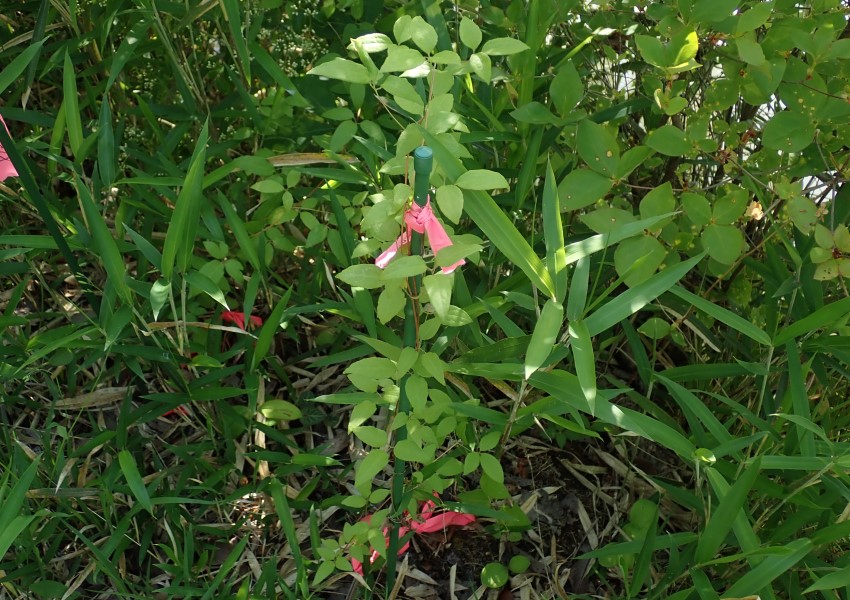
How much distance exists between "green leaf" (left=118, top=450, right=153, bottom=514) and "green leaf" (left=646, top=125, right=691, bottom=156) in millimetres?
916

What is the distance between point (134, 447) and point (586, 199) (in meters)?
0.92

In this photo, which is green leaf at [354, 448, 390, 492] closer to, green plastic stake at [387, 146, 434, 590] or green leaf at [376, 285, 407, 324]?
green plastic stake at [387, 146, 434, 590]

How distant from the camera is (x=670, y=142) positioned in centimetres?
133

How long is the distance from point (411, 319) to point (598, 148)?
1.37ft

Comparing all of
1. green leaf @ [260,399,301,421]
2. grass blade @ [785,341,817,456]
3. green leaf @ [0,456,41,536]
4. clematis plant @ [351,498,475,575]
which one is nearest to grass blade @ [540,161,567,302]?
grass blade @ [785,341,817,456]

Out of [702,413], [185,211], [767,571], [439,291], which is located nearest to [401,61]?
[439,291]

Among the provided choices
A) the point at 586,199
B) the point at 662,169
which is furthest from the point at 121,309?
the point at 662,169

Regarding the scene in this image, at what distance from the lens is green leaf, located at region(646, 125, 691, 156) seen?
132cm

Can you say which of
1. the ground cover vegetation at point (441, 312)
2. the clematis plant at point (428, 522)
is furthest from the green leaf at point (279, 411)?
the clematis plant at point (428, 522)

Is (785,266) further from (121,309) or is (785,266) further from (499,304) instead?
(121,309)

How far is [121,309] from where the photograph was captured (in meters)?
1.36

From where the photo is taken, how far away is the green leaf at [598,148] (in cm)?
136

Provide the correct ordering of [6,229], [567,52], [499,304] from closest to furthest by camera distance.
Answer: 1. [499,304]
2. [567,52]
3. [6,229]

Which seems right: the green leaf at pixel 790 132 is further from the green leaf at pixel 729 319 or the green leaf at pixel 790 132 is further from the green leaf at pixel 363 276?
the green leaf at pixel 363 276
